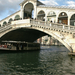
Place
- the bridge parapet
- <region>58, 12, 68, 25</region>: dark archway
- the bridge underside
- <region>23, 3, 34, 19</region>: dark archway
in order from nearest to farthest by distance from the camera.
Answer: the bridge parapet, <region>58, 12, 68, 25</region>: dark archway, the bridge underside, <region>23, 3, 34, 19</region>: dark archway

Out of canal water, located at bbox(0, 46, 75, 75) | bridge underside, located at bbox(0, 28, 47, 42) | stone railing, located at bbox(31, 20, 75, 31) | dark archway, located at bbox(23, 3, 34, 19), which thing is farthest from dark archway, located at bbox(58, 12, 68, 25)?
canal water, located at bbox(0, 46, 75, 75)

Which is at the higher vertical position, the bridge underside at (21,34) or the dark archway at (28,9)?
the dark archway at (28,9)

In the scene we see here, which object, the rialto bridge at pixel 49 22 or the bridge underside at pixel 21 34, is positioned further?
the bridge underside at pixel 21 34

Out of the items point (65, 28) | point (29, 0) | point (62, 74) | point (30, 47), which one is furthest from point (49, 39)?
point (62, 74)

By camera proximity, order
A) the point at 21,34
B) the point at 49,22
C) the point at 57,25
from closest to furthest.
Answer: the point at 57,25 < the point at 49,22 < the point at 21,34

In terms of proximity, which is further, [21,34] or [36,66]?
[21,34]

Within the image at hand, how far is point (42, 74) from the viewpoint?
915cm

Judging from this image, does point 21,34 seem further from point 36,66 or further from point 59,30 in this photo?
point 36,66

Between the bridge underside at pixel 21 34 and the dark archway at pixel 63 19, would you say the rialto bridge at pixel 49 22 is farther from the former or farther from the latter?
the bridge underside at pixel 21 34

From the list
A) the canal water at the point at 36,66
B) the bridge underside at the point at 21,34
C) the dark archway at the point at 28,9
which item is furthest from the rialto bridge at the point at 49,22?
the canal water at the point at 36,66

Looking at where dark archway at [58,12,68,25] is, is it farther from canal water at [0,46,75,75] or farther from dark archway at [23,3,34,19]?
canal water at [0,46,75,75]

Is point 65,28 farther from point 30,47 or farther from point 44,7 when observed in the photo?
point 30,47

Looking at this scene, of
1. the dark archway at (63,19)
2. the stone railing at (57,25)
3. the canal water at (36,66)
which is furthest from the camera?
the dark archway at (63,19)

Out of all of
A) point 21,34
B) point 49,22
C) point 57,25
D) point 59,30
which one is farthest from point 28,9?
point 59,30
